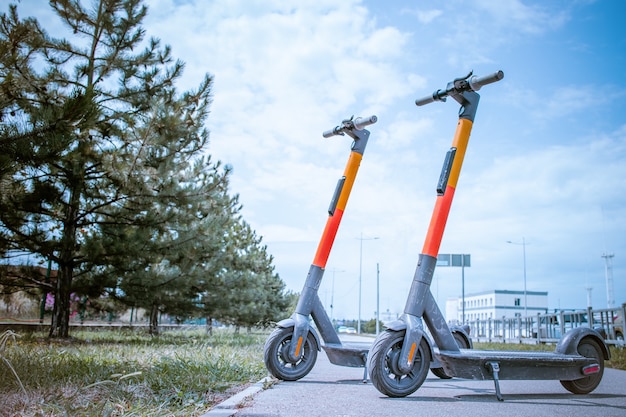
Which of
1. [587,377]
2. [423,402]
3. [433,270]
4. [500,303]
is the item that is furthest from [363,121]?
[500,303]

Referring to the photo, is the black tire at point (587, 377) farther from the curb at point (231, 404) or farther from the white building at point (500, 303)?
the white building at point (500, 303)

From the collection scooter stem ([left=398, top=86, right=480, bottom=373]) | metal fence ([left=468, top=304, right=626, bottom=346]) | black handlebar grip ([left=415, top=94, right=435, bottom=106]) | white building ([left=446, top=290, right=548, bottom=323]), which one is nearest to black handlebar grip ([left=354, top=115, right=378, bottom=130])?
black handlebar grip ([left=415, top=94, right=435, bottom=106])

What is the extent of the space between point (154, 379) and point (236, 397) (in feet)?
2.63

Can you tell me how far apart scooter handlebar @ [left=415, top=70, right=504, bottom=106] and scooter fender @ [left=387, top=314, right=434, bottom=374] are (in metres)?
2.36

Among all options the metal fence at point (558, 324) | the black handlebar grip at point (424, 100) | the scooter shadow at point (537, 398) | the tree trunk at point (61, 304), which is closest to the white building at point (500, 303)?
the metal fence at point (558, 324)

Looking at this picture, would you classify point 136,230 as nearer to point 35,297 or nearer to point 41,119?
point 35,297

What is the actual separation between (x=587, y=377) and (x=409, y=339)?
2240 millimetres

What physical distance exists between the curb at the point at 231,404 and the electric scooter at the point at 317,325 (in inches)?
28.1

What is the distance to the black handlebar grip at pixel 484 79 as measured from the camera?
506 cm

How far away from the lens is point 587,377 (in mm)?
5391

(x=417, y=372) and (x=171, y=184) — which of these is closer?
(x=417, y=372)

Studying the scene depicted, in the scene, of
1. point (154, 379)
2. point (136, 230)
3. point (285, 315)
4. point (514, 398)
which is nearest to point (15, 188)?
point (136, 230)

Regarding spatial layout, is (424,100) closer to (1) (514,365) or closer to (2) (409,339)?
(2) (409,339)

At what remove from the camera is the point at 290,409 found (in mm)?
4035
